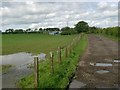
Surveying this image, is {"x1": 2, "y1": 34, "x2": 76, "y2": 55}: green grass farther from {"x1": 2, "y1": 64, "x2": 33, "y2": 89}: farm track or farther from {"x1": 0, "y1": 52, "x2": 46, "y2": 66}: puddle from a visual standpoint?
{"x1": 2, "y1": 64, "x2": 33, "y2": 89}: farm track

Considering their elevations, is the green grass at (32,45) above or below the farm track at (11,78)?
above

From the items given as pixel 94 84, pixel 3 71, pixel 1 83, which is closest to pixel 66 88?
pixel 94 84

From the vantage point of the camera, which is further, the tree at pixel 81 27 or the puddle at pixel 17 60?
the tree at pixel 81 27

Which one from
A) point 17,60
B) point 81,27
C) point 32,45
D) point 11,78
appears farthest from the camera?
point 81,27

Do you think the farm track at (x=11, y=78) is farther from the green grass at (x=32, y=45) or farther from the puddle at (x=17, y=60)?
the green grass at (x=32, y=45)

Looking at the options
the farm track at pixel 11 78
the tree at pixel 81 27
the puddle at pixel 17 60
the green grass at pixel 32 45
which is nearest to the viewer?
the farm track at pixel 11 78

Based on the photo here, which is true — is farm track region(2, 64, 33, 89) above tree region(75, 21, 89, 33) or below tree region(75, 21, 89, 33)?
below

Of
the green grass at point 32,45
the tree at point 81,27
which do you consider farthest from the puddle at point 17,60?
the tree at point 81,27

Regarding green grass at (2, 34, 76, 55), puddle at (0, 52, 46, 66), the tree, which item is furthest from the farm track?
the tree

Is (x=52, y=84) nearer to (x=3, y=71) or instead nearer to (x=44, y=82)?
(x=44, y=82)

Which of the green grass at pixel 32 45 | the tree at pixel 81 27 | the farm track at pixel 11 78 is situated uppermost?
the tree at pixel 81 27

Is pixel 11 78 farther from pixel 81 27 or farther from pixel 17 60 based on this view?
pixel 81 27

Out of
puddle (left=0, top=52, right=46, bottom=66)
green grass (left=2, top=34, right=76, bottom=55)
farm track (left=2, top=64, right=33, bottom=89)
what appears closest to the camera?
farm track (left=2, top=64, right=33, bottom=89)

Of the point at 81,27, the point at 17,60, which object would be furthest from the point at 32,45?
the point at 81,27
